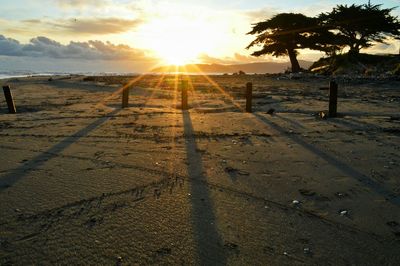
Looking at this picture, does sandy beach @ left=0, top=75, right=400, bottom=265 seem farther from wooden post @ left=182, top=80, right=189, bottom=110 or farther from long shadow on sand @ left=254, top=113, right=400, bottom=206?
wooden post @ left=182, top=80, right=189, bottom=110

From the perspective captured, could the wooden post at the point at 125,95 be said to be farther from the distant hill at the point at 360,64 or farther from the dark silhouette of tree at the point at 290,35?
the dark silhouette of tree at the point at 290,35

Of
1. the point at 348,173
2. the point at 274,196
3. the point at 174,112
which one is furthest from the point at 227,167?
the point at 174,112

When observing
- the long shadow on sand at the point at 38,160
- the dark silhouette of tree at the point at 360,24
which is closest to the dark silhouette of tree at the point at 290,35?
the dark silhouette of tree at the point at 360,24

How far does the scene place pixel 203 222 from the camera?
3762 mm

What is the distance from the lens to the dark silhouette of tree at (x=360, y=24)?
34.0 m

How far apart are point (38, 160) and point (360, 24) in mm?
35069

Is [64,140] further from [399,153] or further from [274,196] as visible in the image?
[399,153]

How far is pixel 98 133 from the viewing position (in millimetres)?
8102

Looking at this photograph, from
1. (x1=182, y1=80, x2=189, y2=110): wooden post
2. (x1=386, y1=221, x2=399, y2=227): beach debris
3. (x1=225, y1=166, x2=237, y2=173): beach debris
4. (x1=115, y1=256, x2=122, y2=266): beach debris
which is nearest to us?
(x1=115, y1=256, x2=122, y2=266): beach debris

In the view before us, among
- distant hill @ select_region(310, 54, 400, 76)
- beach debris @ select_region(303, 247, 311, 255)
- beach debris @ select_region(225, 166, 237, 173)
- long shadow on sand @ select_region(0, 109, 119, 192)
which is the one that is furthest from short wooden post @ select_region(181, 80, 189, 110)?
distant hill @ select_region(310, 54, 400, 76)

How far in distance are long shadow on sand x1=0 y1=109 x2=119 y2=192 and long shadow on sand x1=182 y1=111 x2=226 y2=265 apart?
2385mm

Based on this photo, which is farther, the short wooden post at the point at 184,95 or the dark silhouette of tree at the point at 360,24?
the dark silhouette of tree at the point at 360,24

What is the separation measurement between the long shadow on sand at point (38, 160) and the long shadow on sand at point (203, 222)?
2385mm

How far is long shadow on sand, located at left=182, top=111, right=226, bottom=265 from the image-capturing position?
10.3 feet
